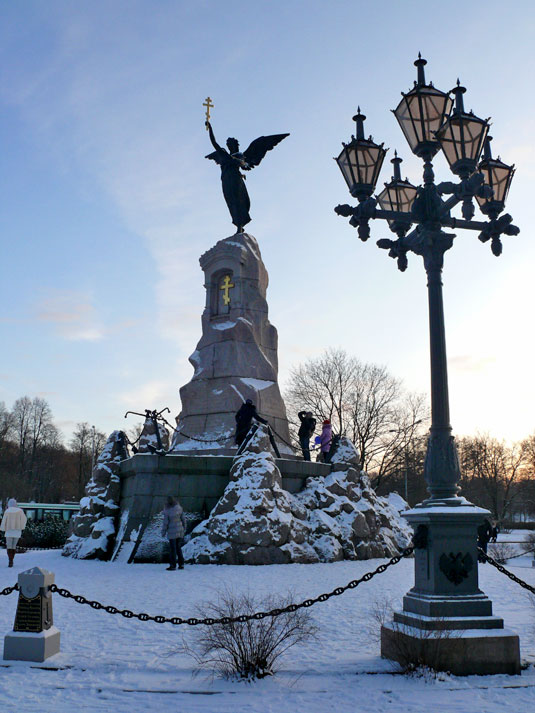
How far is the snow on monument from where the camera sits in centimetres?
1922

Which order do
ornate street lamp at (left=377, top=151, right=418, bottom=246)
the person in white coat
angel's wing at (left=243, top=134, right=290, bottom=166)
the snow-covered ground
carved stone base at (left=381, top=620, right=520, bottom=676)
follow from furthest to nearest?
angel's wing at (left=243, top=134, right=290, bottom=166), the person in white coat, ornate street lamp at (left=377, top=151, right=418, bottom=246), carved stone base at (left=381, top=620, right=520, bottom=676), the snow-covered ground

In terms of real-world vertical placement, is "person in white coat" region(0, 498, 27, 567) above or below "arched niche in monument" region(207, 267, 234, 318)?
below

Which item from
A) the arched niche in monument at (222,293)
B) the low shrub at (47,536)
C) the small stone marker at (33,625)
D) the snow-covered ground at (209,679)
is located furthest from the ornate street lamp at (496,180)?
the low shrub at (47,536)

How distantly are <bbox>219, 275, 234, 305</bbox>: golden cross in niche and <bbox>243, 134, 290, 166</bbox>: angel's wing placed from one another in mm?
5190

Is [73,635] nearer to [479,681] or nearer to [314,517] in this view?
[479,681]

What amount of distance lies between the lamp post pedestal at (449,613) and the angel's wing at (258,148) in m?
19.4

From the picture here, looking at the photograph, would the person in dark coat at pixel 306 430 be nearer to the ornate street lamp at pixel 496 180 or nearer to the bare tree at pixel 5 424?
the ornate street lamp at pixel 496 180

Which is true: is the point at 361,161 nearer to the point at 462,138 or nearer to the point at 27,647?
the point at 462,138

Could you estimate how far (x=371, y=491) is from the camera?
19.0 m

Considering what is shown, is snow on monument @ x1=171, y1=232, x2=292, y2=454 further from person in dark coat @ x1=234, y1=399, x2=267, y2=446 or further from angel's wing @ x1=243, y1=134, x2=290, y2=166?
angel's wing @ x1=243, y1=134, x2=290, y2=166

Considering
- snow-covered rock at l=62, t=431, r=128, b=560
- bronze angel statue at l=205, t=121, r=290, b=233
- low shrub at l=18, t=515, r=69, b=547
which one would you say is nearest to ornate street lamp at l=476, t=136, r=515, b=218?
snow-covered rock at l=62, t=431, r=128, b=560

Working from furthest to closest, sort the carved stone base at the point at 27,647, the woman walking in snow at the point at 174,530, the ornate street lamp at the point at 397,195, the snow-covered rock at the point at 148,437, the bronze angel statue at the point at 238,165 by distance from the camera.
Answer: the bronze angel statue at the point at 238,165, the snow-covered rock at the point at 148,437, the woman walking in snow at the point at 174,530, the ornate street lamp at the point at 397,195, the carved stone base at the point at 27,647

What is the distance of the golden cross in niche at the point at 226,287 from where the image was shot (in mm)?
20828

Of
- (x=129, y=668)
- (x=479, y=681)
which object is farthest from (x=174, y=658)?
(x=479, y=681)
